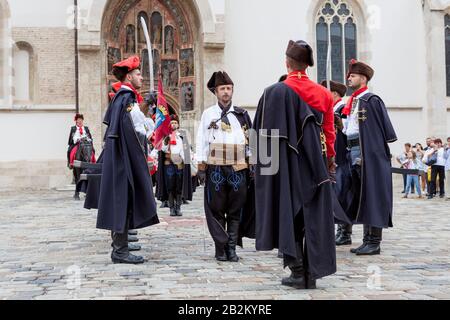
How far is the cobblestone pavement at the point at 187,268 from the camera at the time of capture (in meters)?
4.77

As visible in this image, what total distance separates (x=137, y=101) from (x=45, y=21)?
48.7 ft

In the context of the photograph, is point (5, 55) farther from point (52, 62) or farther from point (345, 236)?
point (345, 236)

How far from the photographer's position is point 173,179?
11.4 meters

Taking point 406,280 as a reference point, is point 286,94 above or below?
above

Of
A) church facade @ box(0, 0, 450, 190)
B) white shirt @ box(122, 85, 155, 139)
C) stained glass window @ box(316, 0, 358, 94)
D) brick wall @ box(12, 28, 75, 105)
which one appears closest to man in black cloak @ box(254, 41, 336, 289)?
white shirt @ box(122, 85, 155, 139)

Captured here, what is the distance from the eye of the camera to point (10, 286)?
514 cm

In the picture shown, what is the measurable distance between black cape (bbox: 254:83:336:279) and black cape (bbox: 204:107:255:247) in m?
1.44

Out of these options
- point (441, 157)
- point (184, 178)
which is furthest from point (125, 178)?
Result: point (441, 157)

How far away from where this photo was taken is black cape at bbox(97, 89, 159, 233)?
620 cm

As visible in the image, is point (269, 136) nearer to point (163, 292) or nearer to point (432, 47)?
point (163, 292)

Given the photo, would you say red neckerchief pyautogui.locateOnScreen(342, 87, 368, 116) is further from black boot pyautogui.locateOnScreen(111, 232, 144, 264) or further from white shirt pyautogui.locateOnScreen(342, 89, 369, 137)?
black boot pyautogui.locateOnScreen(111, 232, 144, 264)

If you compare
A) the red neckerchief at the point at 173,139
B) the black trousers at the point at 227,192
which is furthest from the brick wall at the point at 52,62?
the black trousers at the point at 227,192

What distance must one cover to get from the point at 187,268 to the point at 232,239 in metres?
0.75

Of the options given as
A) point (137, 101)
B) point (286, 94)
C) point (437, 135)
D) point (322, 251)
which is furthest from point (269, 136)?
point (437, 135)
